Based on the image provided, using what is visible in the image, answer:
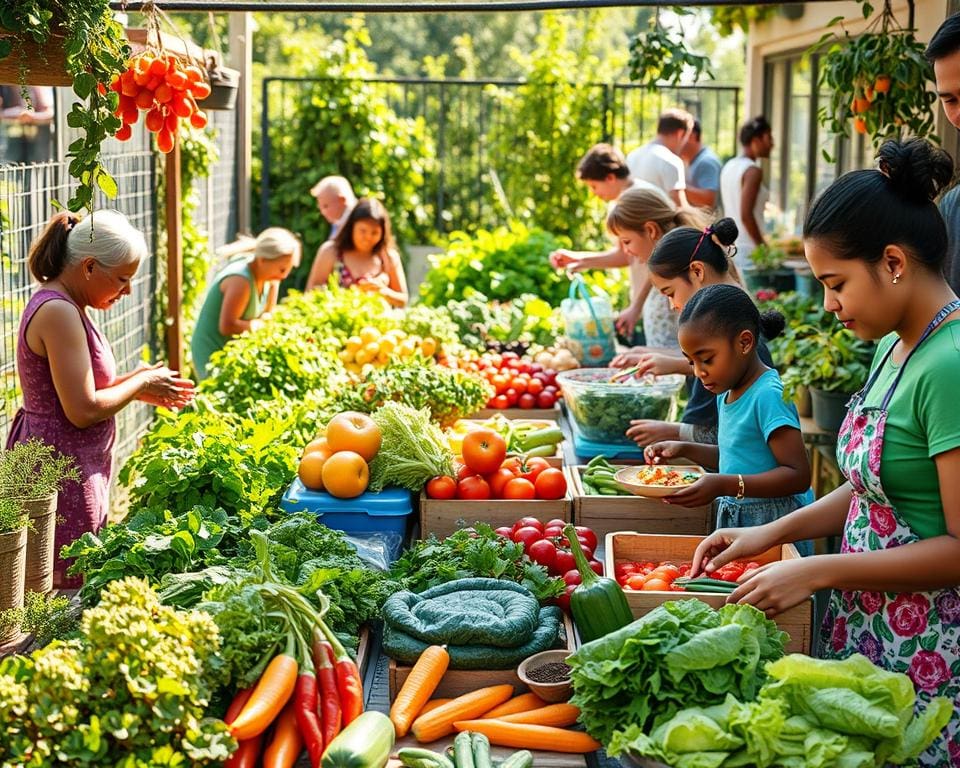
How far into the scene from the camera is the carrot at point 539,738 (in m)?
2.58

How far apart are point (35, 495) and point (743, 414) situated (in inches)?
86.6

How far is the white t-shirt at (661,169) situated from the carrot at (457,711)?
6170mm

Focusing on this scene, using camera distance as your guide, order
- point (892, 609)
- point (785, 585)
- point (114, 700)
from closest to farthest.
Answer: point (114, 700)
point (785, 585)
point (892, 609)

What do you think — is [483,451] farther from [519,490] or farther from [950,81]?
[950,81]

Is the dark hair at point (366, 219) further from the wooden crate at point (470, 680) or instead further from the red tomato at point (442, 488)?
the wooden crate at point (470, 680)

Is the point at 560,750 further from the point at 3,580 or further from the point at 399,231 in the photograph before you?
the point at 399,231

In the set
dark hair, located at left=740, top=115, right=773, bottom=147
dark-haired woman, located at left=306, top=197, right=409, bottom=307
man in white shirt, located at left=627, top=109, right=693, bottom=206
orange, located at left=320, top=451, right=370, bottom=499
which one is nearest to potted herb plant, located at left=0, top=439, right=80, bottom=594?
orange, located at left=320, top=451, right=370, bottom=499

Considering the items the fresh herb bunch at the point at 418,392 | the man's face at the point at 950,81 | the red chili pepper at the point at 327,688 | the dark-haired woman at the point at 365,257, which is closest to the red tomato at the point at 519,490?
the fresh herb bunch at the point at 418,392

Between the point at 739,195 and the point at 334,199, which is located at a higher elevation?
the point at 739,195

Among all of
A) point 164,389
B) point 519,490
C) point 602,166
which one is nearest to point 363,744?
point 519,490

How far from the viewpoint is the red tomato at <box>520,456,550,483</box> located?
429 cm

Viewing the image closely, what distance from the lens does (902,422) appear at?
2.44 metres

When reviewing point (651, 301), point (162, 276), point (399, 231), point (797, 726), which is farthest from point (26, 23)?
point (399, 231)

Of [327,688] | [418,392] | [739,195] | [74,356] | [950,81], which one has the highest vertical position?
[739,195]
